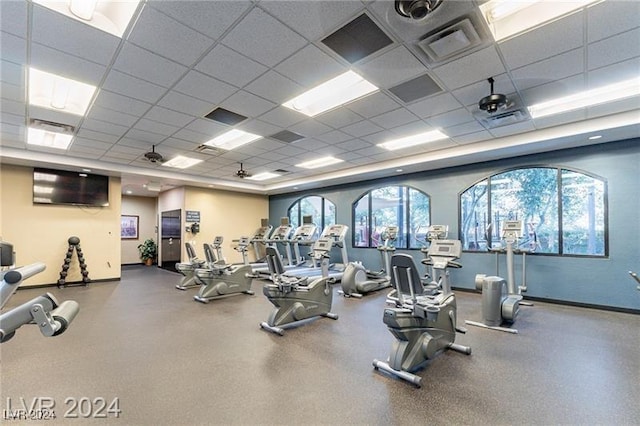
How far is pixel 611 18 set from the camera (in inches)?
92.2

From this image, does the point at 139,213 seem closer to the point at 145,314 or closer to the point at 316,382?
the point at 145,314

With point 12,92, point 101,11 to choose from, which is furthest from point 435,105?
point 12,92

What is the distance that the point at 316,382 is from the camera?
2559 mm

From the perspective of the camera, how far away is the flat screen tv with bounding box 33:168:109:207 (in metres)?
6.72

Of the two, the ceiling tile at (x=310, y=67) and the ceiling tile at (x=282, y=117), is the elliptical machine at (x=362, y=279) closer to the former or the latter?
the ceiling tile at (x=282, y=117)

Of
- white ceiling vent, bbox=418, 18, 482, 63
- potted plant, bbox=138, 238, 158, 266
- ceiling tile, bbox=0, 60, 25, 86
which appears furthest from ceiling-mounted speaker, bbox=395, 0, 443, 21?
potted plant, bbox=138, 238, 158, 266

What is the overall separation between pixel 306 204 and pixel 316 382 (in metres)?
7.93

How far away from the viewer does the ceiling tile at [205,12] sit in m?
2.20

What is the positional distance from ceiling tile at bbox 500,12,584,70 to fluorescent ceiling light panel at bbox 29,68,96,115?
4476mm

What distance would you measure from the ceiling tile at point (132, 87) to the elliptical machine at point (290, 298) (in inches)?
94.0

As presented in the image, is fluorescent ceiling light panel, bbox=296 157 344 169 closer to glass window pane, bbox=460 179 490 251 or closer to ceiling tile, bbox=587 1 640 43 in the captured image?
glass window pane, bbox=460 179 490 251

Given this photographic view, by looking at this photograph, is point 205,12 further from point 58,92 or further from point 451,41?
point 58,92

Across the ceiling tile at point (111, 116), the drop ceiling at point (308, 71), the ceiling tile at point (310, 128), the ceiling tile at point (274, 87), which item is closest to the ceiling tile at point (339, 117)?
the drop ceiling at point (308, 71)

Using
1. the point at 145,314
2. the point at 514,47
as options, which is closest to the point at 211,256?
the point at 145,314
